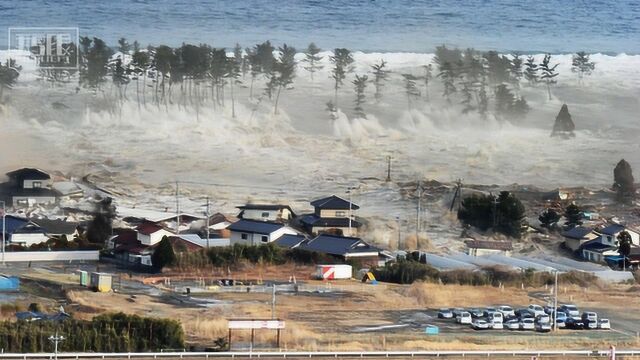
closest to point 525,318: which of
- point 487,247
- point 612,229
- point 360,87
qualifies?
point 487,247

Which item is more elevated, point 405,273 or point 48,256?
point 405,273

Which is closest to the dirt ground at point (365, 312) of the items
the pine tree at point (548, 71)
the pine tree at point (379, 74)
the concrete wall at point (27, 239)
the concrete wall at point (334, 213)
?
the concrete wall at point (334, 213)

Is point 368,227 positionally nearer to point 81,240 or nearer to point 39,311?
point 81,240

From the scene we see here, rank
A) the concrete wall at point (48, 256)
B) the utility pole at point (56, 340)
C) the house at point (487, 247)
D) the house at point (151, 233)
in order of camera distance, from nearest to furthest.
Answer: the utility pole at point (56, 340) < the concrete wall at point (48, 256) < the house at point (151, 233) < the house at point (487, 247)

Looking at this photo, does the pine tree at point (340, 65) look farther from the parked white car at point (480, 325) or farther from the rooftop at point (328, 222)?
the parked white car at point (480, 325)

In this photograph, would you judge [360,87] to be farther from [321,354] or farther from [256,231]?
[321,354]

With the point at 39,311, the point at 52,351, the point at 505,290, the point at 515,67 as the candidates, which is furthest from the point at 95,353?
the point at 515,67

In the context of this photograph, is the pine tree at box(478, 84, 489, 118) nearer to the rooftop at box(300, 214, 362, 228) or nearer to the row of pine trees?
the row of pine trees
